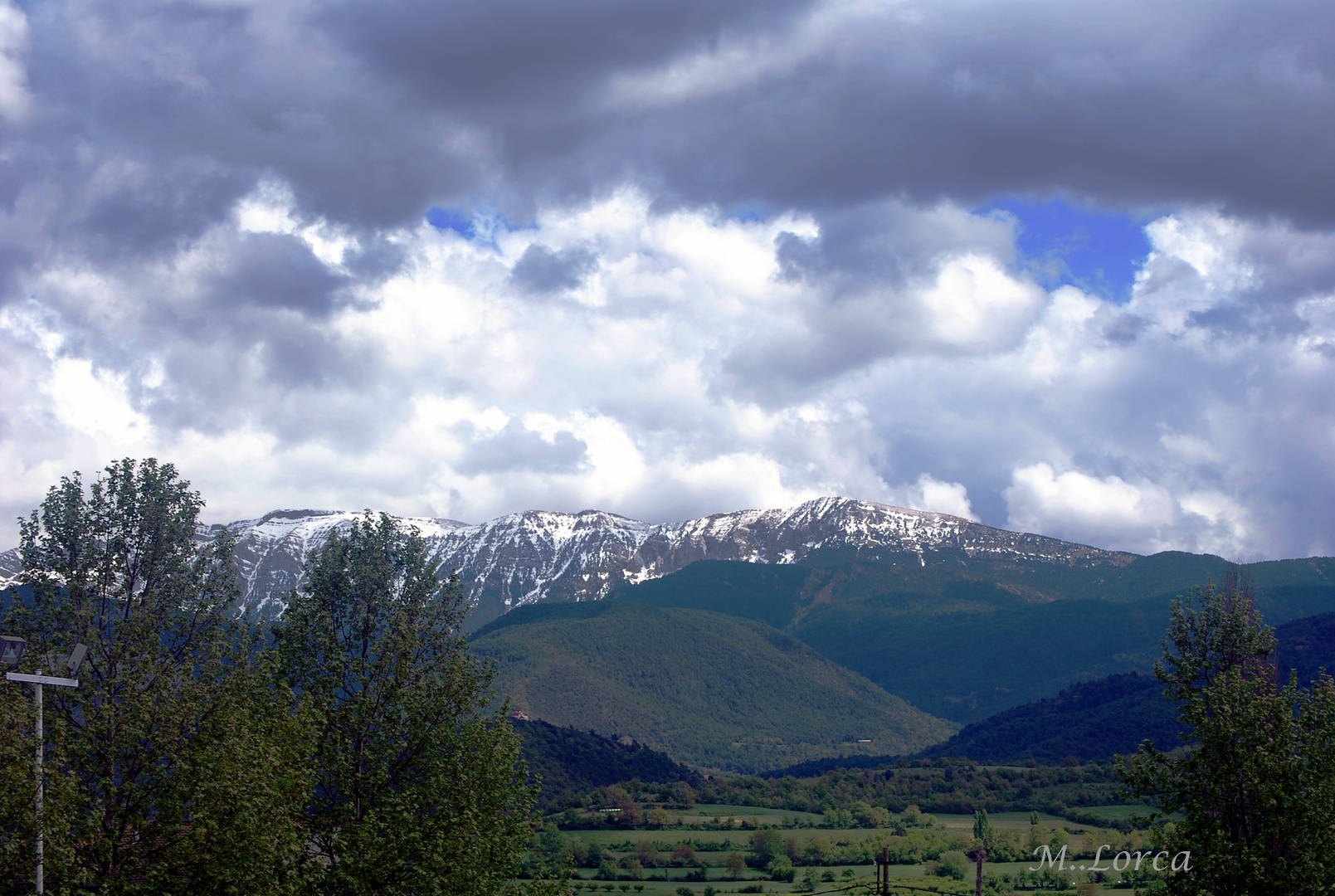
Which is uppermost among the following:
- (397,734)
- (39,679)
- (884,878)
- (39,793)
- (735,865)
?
(39,679)

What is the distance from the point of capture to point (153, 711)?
41688 mm

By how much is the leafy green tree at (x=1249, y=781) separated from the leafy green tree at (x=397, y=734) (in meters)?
26.7

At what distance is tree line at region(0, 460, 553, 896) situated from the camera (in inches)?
1439

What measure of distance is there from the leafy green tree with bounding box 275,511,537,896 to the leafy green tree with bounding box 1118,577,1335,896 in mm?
26706

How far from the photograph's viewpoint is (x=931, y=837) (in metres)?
167

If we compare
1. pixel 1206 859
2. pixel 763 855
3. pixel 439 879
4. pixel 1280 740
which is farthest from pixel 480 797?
pixel 763 855

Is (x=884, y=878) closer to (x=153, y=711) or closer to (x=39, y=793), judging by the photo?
(x=153, y=711)

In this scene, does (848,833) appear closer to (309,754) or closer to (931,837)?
(931,837)

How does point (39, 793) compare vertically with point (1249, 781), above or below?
above

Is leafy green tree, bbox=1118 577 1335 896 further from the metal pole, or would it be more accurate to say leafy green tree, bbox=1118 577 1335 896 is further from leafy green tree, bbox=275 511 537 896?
the metal pole

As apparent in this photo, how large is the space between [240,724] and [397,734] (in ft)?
24.4

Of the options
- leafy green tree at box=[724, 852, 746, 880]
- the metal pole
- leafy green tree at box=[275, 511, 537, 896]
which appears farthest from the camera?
leafy green tree at box=[724, 852, 746, 880]

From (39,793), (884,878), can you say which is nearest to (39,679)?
(39,793)

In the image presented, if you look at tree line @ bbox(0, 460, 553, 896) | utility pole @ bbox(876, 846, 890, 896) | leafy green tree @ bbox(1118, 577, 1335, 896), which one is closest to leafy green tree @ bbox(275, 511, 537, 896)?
tree line @ bbox(0, 460, 553, 896)
